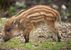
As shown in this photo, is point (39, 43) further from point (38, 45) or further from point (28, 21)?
point (28, 21)

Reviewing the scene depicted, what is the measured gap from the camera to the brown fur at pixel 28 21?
7.75 m

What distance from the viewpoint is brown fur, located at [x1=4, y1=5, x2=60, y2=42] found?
7751 millimetres

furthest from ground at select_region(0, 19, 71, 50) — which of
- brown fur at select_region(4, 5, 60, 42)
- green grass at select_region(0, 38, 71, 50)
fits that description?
brown fur at select_region(4, 5, 60, 42)

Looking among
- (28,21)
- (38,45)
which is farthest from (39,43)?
(28,21)

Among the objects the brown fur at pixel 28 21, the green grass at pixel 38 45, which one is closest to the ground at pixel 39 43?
the green grass at pixel 38 45

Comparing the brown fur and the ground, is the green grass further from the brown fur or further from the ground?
the brown fur

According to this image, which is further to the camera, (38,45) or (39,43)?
(39,43)

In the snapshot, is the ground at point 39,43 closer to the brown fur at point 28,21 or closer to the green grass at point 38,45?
the green grass at point 38,45

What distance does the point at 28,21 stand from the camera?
7.78 meters

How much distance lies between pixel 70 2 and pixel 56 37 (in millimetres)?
3975

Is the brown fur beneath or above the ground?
above

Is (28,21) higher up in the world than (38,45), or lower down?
higher up

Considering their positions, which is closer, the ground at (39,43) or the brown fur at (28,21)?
the ground at (39,43)

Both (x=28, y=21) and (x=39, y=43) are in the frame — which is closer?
(x=28, y=21)
